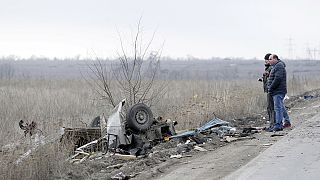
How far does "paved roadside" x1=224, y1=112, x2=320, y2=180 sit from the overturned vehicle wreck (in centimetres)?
317

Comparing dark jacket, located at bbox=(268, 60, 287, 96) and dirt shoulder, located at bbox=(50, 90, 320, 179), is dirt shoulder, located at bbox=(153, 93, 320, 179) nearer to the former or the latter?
dirt shoulder, located at bbox=(50, 90, 320, 179)

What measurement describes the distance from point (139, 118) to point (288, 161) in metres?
4.97

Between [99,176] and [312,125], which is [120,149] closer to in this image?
[99,176]

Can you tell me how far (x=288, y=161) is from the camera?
938 centimetres

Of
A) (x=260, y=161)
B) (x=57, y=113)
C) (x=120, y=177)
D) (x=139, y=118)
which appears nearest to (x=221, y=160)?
(x=260, y=161)

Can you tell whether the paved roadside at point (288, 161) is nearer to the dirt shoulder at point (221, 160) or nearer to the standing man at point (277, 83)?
the dirt shoulder at point (221, 160)

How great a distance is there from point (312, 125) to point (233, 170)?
6328 mm

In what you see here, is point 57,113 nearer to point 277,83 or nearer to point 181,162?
point 277,83

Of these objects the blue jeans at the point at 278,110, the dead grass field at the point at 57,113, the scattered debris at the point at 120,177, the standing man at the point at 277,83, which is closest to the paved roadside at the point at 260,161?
the scattered debris at the point at 120,177

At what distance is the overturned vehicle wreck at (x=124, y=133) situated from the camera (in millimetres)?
13031

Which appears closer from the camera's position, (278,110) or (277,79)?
(278,110)

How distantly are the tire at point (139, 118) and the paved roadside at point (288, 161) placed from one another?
11.1 feet

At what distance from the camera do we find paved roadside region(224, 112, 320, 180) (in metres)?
8.26

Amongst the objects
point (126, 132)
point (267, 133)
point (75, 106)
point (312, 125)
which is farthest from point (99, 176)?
point (75, 106)
